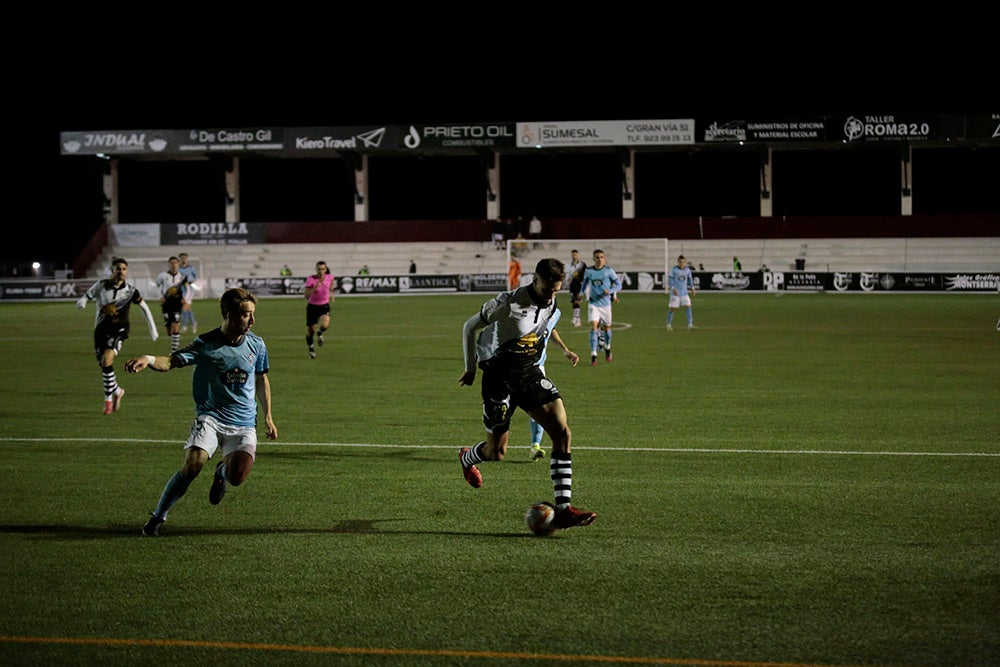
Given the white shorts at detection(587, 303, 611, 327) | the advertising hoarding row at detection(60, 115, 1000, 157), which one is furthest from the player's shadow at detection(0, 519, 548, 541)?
the advertising hoarding row at detection(60, 115, 1000, 157)

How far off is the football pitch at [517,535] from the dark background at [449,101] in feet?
185

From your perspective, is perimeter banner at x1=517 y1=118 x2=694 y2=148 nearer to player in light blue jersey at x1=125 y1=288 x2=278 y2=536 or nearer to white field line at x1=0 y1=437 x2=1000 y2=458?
white field line at x1=0 y1=437 x2=1000 y2=458

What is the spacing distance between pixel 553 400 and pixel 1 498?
491 cm

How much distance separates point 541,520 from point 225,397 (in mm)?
2499

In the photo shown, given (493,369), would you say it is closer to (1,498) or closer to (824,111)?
(1,498)

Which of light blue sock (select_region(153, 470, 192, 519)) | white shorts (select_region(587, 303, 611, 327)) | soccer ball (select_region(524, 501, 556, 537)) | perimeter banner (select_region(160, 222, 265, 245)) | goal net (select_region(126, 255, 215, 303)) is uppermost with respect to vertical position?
perimeter banner (select_region(160, 222, 265, 245))

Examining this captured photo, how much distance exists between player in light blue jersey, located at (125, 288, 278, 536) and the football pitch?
1.53 ft

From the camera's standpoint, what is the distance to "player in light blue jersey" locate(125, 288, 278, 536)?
25.9 ft

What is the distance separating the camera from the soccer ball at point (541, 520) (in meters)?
8.01

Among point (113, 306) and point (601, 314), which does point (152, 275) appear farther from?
point (113, 306)

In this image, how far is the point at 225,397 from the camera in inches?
318

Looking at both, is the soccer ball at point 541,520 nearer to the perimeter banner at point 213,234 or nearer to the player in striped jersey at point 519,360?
the player in striped jersey at point 519,360

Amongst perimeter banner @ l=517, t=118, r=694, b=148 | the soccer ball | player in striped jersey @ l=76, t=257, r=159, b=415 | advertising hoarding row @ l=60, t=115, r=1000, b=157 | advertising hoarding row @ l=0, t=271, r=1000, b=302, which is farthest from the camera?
perimeter banner @ l=517, t=118, r=694, b=148

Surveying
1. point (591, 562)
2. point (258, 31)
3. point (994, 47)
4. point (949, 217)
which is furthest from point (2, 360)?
point (994, 47)
